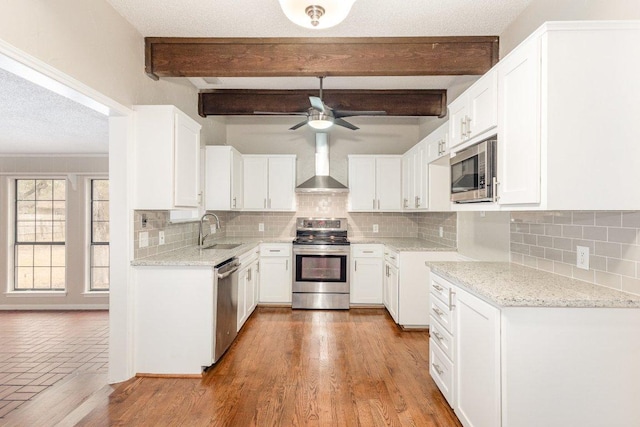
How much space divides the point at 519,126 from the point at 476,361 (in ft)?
4.12

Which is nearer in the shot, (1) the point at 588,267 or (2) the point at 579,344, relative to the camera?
(2) the point at 579,344

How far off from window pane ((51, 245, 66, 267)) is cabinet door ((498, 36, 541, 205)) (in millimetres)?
6590

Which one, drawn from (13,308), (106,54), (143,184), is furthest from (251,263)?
(13,308)

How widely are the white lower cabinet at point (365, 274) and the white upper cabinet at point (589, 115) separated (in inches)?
121

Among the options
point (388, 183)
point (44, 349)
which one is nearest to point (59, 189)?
point (44, 349)

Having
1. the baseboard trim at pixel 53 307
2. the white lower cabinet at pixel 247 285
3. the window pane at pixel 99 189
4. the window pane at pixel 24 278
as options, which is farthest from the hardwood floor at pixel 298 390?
the window pane at pixel 24 278

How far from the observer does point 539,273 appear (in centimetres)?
216

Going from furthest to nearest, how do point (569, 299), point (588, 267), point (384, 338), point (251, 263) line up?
1. point (251, 263)
2. point (384, 338)
3. point (588, 267)
4. point (569, 299)

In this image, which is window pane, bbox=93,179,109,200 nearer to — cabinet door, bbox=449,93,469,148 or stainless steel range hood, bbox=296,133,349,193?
stainless steel range hood, bbox=296,133,349,193

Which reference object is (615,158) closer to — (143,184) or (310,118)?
(310,118)

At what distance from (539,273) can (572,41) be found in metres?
1.35

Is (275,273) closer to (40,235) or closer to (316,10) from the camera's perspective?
(316,10)

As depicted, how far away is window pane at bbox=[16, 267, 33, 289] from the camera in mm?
5586

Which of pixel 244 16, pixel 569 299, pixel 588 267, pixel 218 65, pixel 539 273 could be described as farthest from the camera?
pixel 218 65
